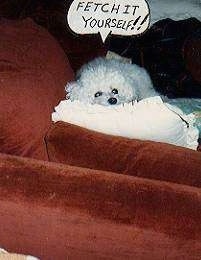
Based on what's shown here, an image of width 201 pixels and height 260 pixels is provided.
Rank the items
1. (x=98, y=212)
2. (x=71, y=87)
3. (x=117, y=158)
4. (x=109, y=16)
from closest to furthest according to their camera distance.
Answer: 1. (x=98, y=212)
2. (x=117, y=158)
3. (x=109, y=16)
4. (x=71, y=87)

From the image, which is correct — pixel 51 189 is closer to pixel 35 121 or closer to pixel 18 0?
pixel 35 121

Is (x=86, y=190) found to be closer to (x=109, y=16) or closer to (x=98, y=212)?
(x=98, y=212)

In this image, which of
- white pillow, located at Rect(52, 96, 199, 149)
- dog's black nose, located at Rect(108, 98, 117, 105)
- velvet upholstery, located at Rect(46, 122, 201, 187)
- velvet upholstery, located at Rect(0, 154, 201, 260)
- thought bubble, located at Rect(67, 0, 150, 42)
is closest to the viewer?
velvet upholstery, located at Rect(0, 154, 201, 260)

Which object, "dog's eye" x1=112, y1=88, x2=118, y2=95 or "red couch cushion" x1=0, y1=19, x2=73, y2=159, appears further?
"dog's eye" x1=112, y1=88, x2=118, y2=95

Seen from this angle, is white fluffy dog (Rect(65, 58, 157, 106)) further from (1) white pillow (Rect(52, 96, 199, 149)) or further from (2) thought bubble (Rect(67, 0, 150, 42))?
(1) white pillow (Rect(52, 96, 199, 149))

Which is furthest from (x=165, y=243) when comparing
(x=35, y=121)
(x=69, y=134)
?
(x=35, y=121)

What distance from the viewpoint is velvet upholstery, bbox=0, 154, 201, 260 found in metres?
1.03

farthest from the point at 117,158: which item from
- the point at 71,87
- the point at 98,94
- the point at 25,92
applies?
the point at 98,94

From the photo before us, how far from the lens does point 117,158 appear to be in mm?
1194

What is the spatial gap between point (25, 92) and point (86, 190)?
371 millimetres

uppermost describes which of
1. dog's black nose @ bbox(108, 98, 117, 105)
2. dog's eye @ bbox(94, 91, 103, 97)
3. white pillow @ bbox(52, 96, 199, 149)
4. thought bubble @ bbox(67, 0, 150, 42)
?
thought bubble @ bbox(67, 0, 150, 42)

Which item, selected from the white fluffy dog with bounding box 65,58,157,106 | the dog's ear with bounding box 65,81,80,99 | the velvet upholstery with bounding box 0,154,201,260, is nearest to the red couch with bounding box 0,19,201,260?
the velvet upholstery with bounding box 0,154,201,260

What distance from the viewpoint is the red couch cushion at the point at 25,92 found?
4.00ft

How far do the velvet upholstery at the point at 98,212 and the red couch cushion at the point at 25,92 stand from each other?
15cm
